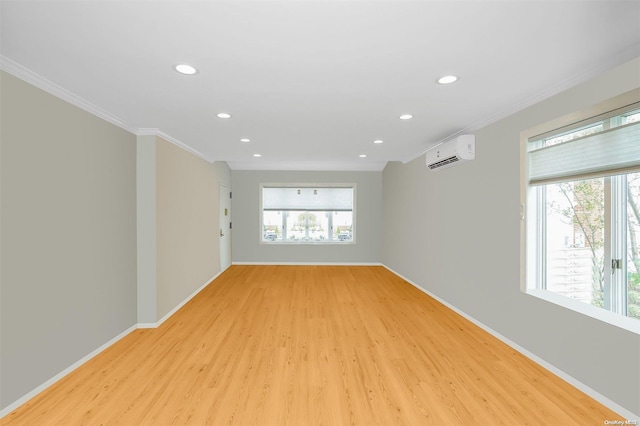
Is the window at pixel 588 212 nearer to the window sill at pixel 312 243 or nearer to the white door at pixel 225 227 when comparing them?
the window sill at pixel 312 243

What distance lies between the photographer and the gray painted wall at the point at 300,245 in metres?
7.81

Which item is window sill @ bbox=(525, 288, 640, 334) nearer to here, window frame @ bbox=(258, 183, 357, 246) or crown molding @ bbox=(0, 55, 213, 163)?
crown molding @ bbox=(0, 55, 213, 163)

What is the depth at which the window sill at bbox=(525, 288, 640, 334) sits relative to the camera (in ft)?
6.66

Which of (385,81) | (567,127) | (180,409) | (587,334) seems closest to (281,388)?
(180,409)

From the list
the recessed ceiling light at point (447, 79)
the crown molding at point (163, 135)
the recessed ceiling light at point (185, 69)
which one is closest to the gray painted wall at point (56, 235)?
the crown molding at point (163, 135)

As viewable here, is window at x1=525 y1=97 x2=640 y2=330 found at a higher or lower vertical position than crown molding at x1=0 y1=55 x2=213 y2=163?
lower

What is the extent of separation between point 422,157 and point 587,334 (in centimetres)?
357

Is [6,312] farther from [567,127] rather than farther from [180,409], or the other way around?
[567,127]

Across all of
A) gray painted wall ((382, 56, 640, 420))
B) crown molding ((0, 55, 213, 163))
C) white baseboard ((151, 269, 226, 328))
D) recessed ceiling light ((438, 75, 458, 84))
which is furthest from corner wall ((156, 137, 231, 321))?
gray painted wall ((382, 56, 640, 420))

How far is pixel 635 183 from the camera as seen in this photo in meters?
2.14

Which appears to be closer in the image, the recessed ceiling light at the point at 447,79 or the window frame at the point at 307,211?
the recessed ceiling light at the point at 447,79

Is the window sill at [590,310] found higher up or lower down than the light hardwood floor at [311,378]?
higher up

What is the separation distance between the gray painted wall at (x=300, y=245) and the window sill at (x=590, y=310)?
5.17 metres

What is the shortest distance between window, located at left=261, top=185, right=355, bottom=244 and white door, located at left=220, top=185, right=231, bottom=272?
0.93m
